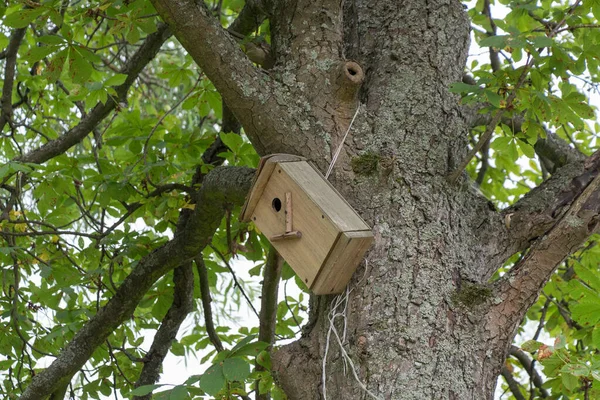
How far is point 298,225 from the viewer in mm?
1506

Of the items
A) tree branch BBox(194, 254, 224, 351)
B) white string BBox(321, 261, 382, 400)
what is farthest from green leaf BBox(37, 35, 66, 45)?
white string BBox(321, 261, 382, 400)

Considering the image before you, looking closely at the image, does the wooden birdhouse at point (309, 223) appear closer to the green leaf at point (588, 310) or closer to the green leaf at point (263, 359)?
the green leaf at point (263, 359)

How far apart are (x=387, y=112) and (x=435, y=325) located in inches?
21.3

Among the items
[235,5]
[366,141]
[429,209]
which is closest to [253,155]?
[235,5]

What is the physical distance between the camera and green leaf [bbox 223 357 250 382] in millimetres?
1509

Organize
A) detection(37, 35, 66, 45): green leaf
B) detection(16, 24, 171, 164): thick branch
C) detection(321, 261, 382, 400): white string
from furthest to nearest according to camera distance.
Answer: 1. detection(16, 24, 171, 164): thick branch
2. detection(37, 35, 66, 45): green leaf
3. detection(321, 261, 382, 400): white string

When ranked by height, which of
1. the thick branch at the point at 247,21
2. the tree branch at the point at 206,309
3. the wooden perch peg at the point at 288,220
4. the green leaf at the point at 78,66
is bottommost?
the wooden perch peg at the point at 288,220

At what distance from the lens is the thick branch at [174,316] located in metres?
2.33

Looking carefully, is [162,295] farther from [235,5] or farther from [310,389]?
[310,389]

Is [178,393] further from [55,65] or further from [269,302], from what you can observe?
[55,65]

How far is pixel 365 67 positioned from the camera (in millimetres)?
1793

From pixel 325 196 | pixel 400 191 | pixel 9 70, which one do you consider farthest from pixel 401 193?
pixel 9 70

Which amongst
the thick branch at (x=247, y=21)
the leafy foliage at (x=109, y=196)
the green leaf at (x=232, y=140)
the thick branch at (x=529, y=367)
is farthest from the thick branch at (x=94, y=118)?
the thick branch at (x=529, y=367)

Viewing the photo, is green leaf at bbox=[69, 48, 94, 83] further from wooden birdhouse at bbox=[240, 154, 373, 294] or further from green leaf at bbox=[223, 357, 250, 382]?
green leaf at bbox=[223, 357, 250, 382]
